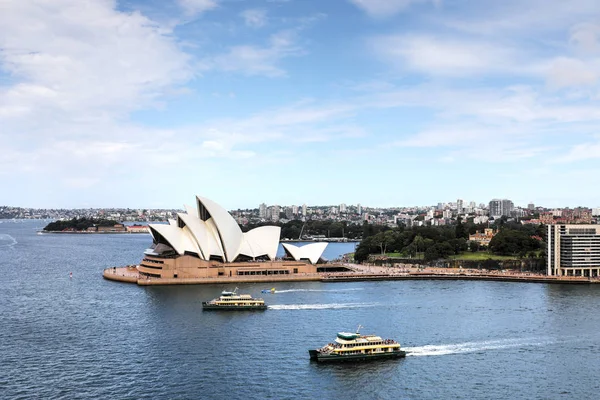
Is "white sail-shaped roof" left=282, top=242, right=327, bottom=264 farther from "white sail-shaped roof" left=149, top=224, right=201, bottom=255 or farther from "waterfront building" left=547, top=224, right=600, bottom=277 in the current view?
"waterfront building" left=547, top=224, right=600, bottom=277

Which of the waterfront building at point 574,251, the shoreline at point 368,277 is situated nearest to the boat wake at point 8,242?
the shoreline at point 368,277

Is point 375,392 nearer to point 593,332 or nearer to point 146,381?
point 146,381

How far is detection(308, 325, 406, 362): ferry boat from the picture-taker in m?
25.9

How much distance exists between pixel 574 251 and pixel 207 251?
103 ft

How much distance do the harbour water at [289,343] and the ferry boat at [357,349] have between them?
0.49 m

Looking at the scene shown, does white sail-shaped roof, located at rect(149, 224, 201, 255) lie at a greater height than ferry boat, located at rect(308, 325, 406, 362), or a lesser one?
greater

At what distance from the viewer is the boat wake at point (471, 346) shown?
27.0 meters

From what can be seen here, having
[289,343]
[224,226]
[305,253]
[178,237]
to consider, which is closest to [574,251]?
[305,253]

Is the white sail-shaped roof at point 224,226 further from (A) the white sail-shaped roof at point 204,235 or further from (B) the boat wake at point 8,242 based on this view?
(B) the boat wake at point 8,242

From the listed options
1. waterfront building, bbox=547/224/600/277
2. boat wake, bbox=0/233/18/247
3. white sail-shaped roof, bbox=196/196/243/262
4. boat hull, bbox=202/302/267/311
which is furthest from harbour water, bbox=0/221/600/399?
boat wake, bbox=0/233/18/247

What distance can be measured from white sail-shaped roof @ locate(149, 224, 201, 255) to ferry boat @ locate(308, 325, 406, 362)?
25284mm

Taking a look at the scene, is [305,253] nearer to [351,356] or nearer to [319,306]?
[319,306]

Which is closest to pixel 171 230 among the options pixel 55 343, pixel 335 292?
pixel 335 292

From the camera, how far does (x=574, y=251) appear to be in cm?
5359
